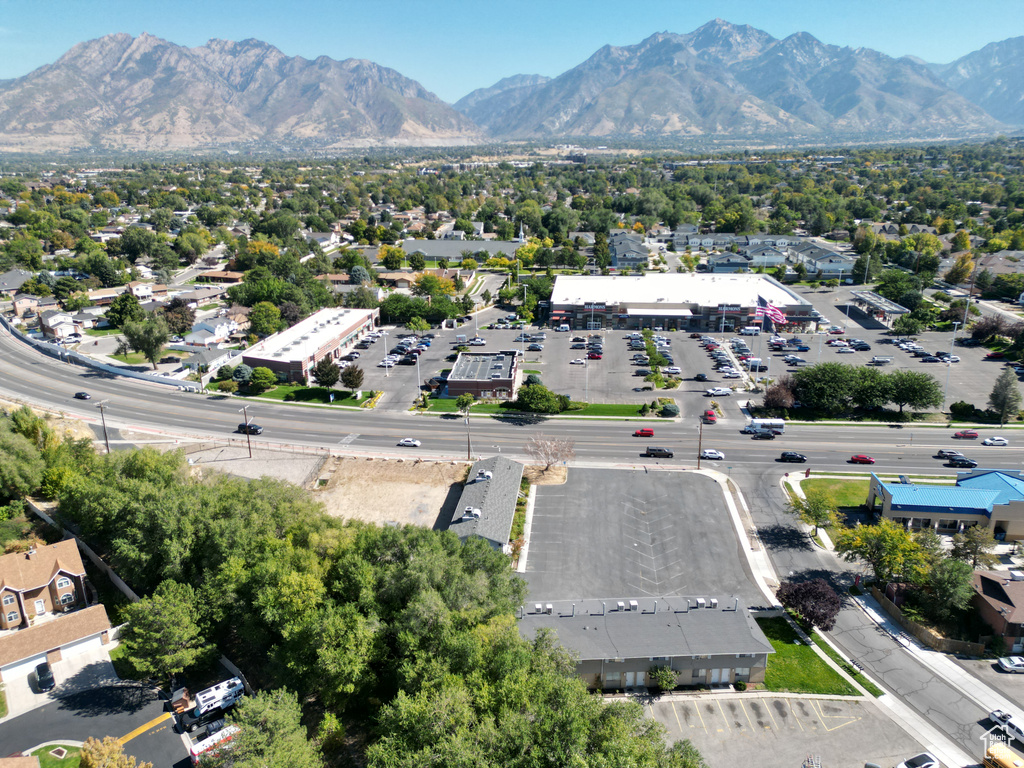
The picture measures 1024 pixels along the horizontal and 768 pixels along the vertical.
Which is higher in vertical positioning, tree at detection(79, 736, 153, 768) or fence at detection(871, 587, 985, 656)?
tree at detection(79, 736, 153, 768)

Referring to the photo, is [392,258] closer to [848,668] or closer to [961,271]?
[961,271]

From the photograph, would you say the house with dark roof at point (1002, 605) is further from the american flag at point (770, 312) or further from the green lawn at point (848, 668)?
the american flag at point (770, 312)

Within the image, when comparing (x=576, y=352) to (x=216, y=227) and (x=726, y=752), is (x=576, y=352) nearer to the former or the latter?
(x=726, y=752)

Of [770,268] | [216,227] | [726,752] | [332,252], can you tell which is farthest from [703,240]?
[726,752]

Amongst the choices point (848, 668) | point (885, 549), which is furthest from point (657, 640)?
point (885, 549)

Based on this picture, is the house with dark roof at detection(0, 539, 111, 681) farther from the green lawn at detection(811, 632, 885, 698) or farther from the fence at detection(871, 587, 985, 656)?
the fence at detection(871, 587, 985, 656)

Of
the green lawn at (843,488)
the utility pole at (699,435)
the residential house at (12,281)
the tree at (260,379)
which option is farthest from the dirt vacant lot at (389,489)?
the residential house at (12,281)

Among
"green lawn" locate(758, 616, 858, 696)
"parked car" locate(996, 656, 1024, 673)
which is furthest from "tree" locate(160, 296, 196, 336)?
"parked car" locate(996, 656, 1024, 673)
